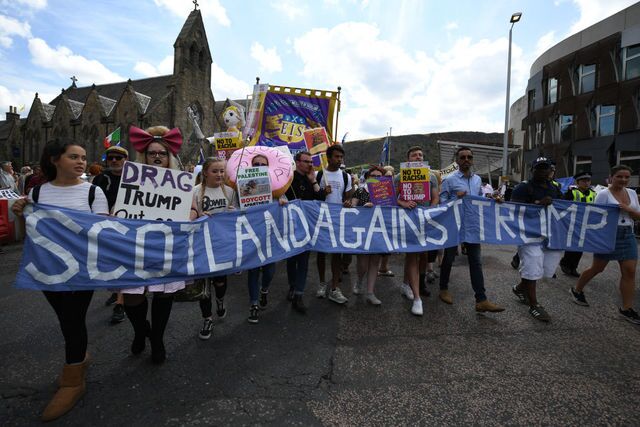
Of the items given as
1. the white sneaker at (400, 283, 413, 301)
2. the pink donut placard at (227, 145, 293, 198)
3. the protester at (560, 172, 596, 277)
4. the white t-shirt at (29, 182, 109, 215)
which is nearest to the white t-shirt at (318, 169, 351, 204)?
the pink donut placard at (227, 145, 293, 198)

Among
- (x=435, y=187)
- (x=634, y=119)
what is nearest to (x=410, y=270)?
(x=435, y=187)

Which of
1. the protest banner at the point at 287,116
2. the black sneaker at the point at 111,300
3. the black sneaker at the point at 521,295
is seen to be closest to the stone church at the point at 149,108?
the protest banner at the point at 287,116

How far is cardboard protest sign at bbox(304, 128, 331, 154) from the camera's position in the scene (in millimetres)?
6230

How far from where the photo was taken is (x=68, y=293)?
2525 millimetres

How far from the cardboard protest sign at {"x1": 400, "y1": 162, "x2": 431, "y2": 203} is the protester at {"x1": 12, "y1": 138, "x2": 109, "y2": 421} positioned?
3.42 meters

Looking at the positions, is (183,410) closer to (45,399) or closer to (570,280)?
(45,399)

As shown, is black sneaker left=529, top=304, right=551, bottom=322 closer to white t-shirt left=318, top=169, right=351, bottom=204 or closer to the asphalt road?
the asphalt road

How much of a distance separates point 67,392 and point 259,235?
2037 mm

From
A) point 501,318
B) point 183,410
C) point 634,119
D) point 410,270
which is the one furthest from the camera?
point 634,119

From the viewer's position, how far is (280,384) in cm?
266

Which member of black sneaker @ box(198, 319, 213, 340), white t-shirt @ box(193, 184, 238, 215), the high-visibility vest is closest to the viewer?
black sneaker @ box(198, 319, 213, 340)

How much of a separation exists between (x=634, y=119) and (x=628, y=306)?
21035mm

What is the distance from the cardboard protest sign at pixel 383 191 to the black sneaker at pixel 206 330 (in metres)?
2.52

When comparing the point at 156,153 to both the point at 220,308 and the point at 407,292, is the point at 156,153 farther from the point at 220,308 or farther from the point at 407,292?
the point at 407,292
